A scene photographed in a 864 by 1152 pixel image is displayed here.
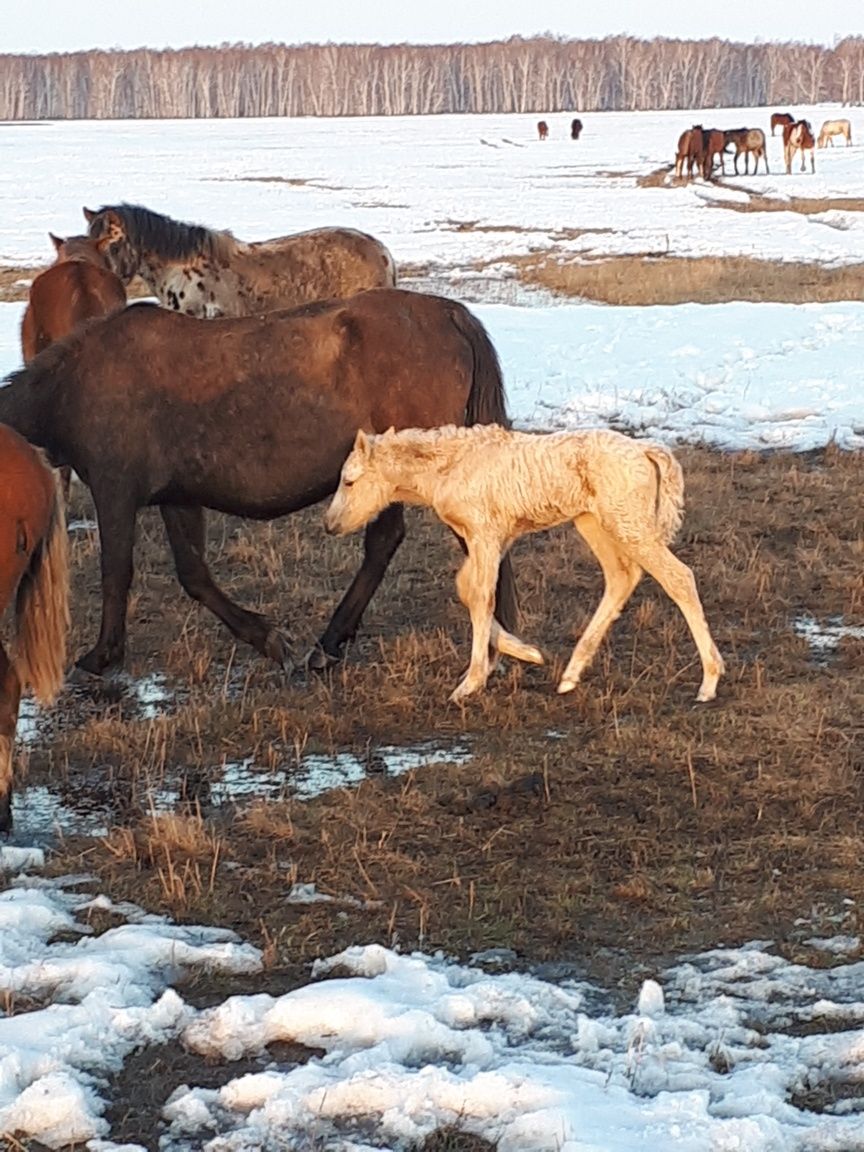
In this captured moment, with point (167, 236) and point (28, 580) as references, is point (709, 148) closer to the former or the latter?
point (167, 236)

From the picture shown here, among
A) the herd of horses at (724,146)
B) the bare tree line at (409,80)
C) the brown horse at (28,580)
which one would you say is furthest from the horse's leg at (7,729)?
the bare tree line at (409,80)

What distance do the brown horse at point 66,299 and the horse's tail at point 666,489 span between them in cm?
448

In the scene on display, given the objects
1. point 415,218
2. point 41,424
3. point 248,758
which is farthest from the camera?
point 415,218

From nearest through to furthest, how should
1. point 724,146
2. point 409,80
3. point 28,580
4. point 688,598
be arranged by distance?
point 28,580, point 688,598, point 724,146, point 409,80

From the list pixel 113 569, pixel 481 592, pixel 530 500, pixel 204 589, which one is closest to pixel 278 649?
pixel 204 589

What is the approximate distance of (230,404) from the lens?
673 cm

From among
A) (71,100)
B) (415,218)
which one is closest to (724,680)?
(415,218)

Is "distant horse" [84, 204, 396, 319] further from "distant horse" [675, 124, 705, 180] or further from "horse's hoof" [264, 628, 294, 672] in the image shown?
"distant horse" [675, 124, 705, 180]

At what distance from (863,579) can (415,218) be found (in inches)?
1016

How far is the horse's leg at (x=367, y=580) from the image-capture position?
22.9 ft

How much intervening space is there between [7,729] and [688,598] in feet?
9.13

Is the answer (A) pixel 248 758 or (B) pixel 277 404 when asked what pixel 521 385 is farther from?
(A) pixel 248 758

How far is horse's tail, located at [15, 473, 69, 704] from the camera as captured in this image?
16.6ft

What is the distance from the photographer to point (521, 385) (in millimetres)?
13078
